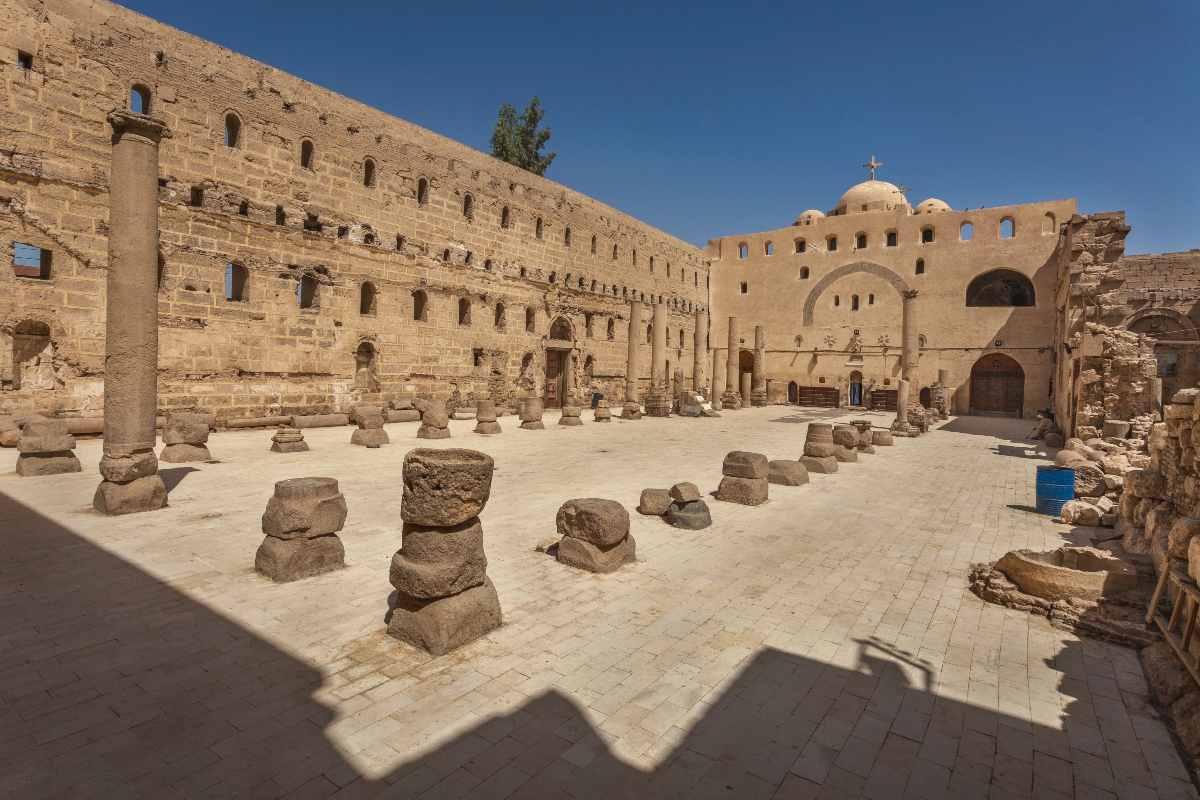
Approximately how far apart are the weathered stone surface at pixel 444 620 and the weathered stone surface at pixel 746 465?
18.7ft

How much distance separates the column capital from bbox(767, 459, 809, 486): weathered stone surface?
1100 cm

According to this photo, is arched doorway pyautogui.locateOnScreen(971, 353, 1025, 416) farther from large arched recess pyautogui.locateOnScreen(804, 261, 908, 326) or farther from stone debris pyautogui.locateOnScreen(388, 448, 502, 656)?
stone debris pyautogui.locateOnScreen(388, 448, 502, 656)

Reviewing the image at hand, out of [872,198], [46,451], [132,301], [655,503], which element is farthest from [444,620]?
[872,198]

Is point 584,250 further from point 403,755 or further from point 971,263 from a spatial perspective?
point 403,755

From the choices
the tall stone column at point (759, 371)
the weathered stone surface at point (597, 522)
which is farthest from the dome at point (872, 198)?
the weathered stone surface at point (597, 522)

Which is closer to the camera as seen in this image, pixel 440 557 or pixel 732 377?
pixel 440 557

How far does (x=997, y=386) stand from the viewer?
107 feet

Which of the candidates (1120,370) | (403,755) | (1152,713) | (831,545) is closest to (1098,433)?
(1120,370)

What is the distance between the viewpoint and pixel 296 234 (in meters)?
17.8

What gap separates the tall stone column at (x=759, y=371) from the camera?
34344 mm

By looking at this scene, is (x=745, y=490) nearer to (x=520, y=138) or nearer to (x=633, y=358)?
(x=633, y=358)

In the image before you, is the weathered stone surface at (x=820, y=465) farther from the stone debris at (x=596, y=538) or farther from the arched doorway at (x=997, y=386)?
the arched doorway at (x=997, y=386)

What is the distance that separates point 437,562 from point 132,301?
6.83 meters

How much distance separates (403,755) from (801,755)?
2.30 meters
